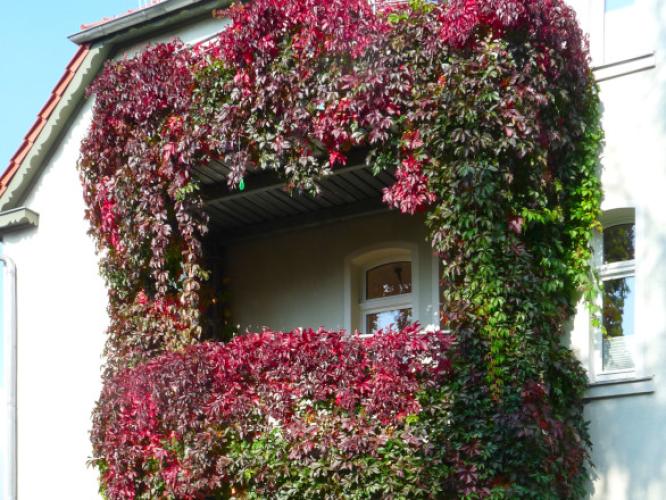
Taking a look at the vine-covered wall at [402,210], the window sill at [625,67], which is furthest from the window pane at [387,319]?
the window sill at [625,67]

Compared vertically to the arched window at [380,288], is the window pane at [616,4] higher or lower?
higher

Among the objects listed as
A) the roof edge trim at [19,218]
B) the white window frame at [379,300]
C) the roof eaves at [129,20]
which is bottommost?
the white window frame at [379,300]

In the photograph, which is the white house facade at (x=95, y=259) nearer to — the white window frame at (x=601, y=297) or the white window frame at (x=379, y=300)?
the white window frame at (x=379, y=300)

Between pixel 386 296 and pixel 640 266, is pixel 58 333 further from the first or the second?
pixel 640 266

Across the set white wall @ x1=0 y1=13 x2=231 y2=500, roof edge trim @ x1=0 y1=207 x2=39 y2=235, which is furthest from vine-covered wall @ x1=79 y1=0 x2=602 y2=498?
roof edge trim @ x1=0 y1=207 x2=39 y2=235

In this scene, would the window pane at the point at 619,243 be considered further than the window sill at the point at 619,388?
Yes

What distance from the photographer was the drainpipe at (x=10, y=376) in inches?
631

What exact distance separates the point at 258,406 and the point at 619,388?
3558 millimetres

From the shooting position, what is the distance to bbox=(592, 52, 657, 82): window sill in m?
13.0

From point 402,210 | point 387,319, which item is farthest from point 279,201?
point 402,210

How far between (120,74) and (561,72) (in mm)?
4986

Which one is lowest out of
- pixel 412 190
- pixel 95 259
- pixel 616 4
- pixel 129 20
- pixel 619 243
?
pixel 619 243

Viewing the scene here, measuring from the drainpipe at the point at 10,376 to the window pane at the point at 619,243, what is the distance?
759 centimetres

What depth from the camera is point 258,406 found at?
1303 cm
